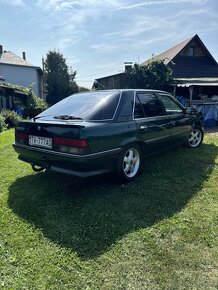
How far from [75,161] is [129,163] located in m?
1.23

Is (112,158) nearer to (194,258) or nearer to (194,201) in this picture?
(194,201)

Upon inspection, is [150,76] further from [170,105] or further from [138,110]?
[138,110]

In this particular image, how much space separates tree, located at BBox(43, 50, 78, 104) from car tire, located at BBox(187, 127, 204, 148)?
80.9ft

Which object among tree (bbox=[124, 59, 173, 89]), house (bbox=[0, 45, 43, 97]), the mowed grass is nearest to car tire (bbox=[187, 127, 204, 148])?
the mowed grass

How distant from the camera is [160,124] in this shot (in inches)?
195

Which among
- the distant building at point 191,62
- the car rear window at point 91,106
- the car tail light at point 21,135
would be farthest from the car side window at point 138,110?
the distant building at point 191,62

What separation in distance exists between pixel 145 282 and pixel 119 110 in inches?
100

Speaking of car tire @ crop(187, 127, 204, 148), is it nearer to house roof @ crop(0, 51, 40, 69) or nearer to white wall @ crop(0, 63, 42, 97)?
white wall @ crop(0, 63, 42, 97)

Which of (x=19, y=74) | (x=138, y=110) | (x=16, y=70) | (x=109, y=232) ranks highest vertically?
(x=16, y=70)

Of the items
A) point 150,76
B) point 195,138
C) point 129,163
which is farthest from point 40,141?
point 150,76

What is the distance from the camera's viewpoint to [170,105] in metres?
5.58

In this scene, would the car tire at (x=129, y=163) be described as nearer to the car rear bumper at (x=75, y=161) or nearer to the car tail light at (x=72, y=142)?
the car rear bumper at (x=75, y=161)

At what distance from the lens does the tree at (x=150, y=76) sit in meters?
17.2

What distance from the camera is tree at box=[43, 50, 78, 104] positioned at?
2950cm
